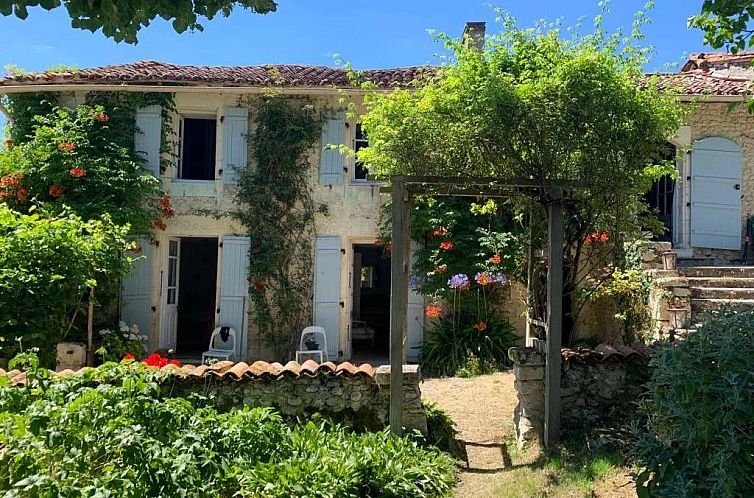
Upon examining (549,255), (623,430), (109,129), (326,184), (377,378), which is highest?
(109,129)

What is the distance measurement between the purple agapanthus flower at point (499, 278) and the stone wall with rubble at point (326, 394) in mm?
3741

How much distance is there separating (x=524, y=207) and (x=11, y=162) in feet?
25.4

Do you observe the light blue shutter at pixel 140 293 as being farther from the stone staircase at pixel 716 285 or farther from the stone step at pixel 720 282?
the stone step at pixel 720 282

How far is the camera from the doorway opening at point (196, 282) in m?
12.3

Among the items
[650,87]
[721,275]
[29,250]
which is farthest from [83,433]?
[721,275]

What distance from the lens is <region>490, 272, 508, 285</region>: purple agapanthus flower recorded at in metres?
8.34

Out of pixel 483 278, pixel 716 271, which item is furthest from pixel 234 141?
pixel 716 271

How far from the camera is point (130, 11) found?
8.04 feet

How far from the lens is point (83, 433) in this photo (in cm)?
272

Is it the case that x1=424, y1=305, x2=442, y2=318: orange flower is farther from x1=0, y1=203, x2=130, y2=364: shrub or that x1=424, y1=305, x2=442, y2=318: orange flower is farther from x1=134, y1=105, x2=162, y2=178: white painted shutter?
x1=134, y1=105, x2=162, y2=178: white painted shutter

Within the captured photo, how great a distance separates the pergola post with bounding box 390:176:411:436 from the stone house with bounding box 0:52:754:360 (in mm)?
4602

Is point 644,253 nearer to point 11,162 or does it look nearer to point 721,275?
point 721,275

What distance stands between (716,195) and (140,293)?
33.1 feet

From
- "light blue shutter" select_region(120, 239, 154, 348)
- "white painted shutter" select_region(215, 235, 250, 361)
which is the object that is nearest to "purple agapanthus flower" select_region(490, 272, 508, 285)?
"white painted shutter" select_region(215, 235, 250, 361)
